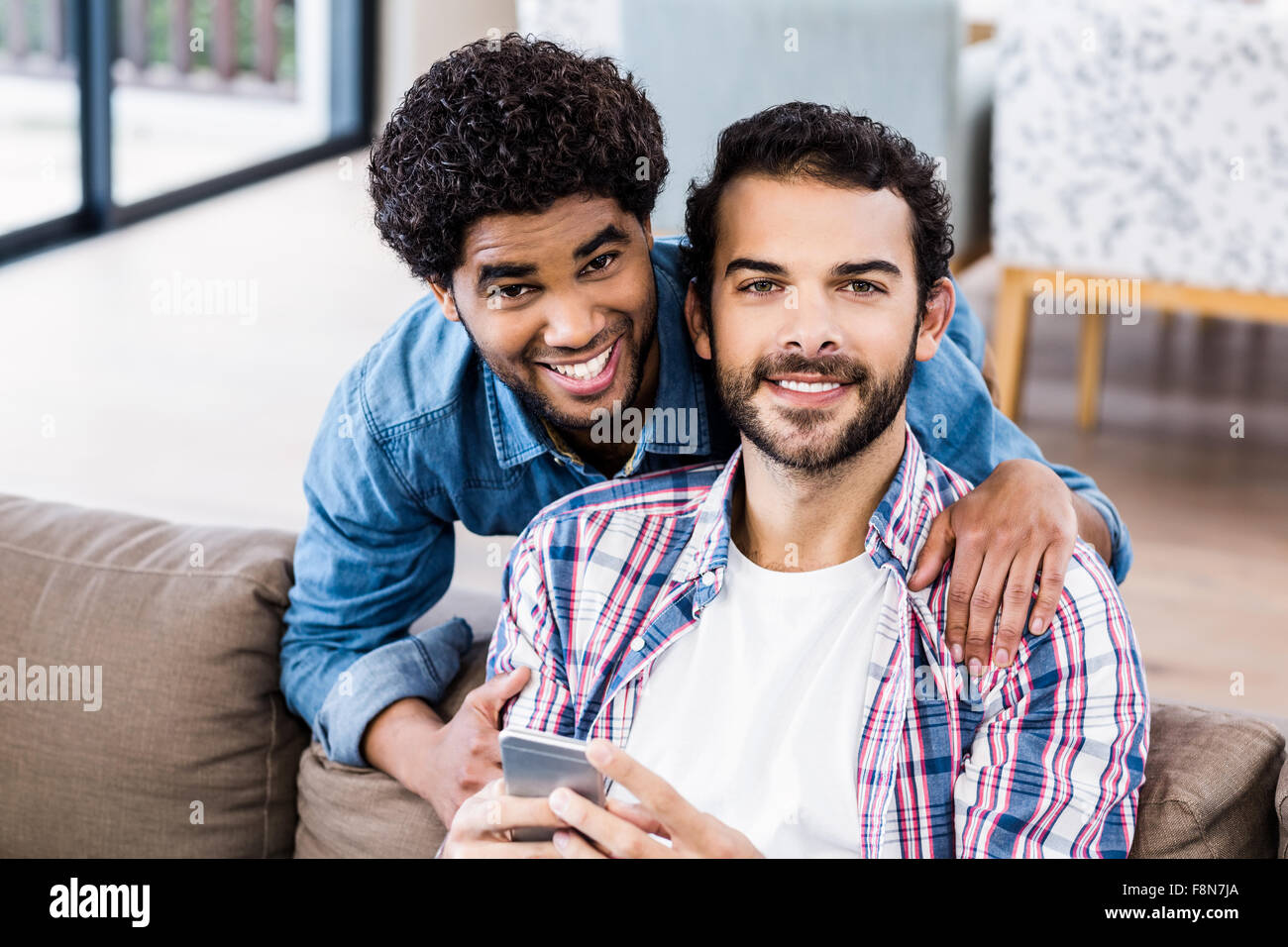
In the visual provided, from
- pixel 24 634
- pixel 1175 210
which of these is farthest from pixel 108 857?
pixel 1175 210

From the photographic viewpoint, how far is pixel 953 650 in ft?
4.42

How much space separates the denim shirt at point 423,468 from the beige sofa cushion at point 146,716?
6 cm

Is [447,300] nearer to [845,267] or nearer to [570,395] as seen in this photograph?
[570,395]

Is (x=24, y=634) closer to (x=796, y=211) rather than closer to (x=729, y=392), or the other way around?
(x=729, y=392)

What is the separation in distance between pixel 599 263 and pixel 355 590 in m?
0.45

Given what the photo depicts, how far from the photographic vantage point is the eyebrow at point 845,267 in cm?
141

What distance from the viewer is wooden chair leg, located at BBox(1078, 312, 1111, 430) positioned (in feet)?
11.9

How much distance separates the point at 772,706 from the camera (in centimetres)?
139

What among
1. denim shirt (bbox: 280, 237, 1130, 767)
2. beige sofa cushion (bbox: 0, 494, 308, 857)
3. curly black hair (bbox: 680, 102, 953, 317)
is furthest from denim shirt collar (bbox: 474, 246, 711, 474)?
beige sofa cushion (bbox: 0, 494, 308, 857)

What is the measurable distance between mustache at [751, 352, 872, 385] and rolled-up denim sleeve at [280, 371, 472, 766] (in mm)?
463

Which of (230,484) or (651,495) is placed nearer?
A: (651,495)

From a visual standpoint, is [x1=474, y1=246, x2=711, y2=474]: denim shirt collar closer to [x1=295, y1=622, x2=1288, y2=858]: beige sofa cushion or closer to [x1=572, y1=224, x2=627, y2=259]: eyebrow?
Answer: [x1=572, y1=224, x2=627, y2=259]: eyebrow
